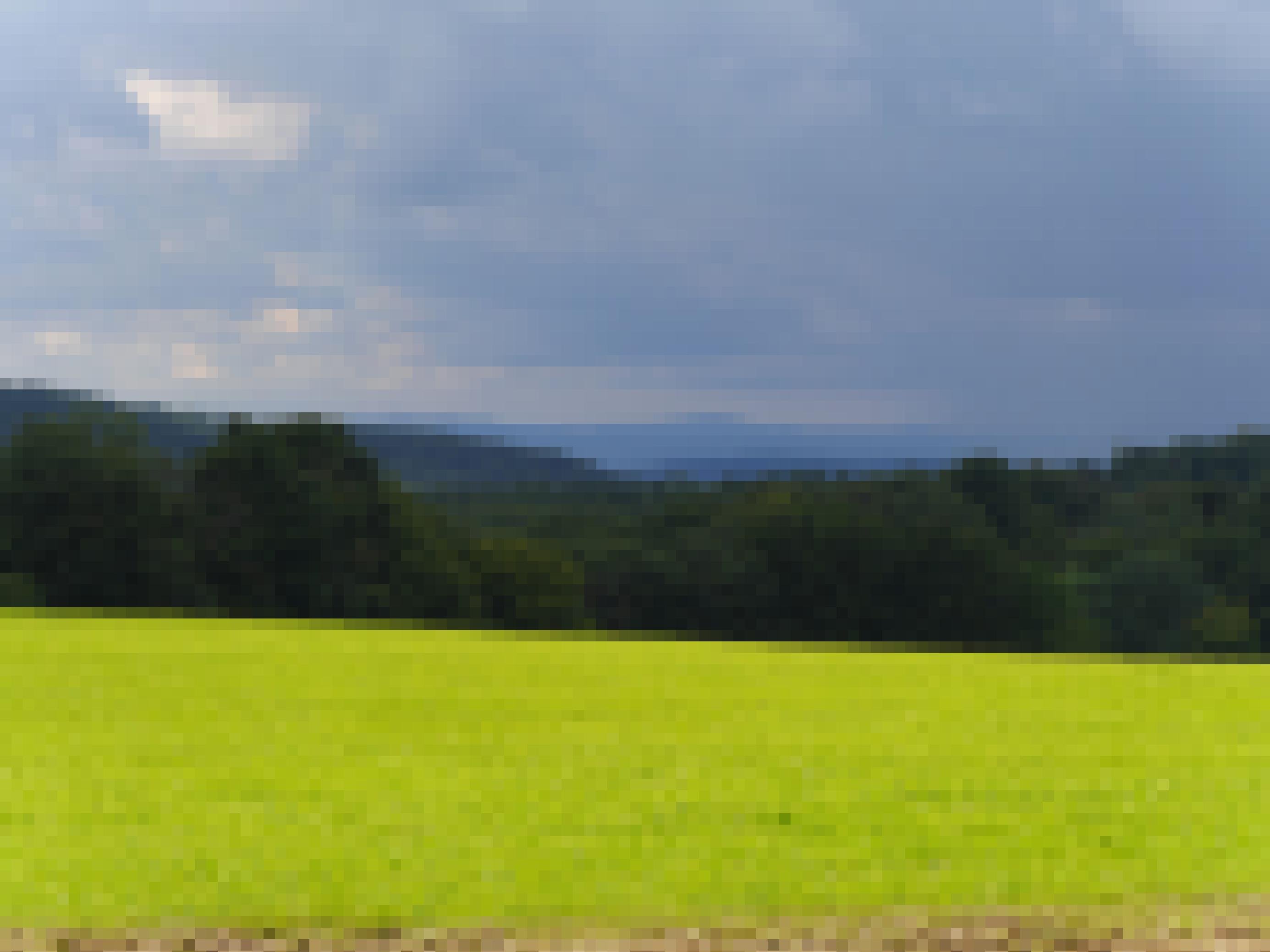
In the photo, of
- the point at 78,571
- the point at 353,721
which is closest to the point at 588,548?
the point at 78,571

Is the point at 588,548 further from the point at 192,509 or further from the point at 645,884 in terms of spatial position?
the point at 645,884

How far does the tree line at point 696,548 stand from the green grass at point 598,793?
11.0 metres

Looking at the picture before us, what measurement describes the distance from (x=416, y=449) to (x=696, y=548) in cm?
618

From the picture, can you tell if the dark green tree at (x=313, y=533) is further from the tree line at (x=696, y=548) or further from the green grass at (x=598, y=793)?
the green grass at (x=598, y=793)

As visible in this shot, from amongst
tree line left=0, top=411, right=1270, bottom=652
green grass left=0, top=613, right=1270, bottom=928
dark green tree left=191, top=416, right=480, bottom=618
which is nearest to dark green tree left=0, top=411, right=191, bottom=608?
tree line left=0, top=411, right=1270, bottom=652

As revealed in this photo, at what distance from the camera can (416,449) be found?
2638 cm

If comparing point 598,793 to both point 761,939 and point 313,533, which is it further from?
point 313,533

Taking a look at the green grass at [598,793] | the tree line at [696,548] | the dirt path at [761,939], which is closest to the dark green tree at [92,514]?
the tree line at [696,548]

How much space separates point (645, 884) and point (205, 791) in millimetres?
3306

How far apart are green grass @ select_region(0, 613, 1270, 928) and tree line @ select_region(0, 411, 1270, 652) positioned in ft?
36.2

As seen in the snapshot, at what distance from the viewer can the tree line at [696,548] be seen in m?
25.2

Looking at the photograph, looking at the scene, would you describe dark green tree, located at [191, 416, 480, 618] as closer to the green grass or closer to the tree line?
the tree line

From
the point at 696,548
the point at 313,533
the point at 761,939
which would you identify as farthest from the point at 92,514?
the point at 761,939

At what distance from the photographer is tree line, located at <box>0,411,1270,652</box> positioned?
82.6 feet
